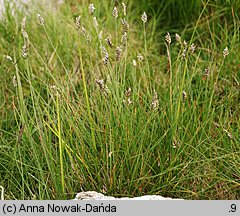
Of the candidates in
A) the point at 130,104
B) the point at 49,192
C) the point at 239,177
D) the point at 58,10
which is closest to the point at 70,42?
the point at 58,10

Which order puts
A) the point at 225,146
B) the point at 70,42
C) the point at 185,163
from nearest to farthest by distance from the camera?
1. the point at 185,163
2. the point at 225,146
3. the point at 70,42

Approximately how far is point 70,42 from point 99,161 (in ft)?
4.24

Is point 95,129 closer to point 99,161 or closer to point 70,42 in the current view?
point 99,161

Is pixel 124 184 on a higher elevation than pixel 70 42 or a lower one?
lower

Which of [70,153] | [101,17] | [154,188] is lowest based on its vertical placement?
[154,188]

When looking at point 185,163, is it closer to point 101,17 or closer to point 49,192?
point 49,192

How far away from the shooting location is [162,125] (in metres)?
2.36

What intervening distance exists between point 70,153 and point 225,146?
68 cm

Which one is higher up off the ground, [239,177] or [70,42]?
[70,42]

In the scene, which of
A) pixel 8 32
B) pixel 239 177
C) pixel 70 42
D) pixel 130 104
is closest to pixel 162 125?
pixel 130 104

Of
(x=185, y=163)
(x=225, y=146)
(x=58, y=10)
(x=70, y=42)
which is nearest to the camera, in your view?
(x=185, y=163)

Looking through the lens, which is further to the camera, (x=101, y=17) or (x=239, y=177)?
(x=101, y=17)

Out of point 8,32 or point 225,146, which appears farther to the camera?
point 8,32

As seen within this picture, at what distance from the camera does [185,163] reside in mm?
2248
